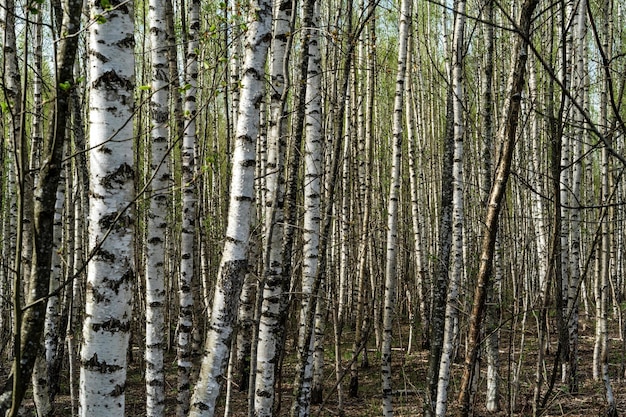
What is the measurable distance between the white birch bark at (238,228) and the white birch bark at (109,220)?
676 mm

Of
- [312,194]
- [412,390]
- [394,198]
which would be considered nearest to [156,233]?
[312,194]

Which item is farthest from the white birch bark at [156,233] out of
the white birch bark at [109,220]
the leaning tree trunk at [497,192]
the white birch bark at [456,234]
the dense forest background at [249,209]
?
the leaning tree trunk at [497,192]

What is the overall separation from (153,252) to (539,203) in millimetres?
6921

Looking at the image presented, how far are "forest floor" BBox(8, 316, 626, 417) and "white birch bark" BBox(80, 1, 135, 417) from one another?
163 inches

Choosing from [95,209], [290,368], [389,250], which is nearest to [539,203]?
[389,250]

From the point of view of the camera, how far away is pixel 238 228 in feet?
9.74

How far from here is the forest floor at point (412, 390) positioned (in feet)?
22.9

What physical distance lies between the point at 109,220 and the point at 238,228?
85 cm

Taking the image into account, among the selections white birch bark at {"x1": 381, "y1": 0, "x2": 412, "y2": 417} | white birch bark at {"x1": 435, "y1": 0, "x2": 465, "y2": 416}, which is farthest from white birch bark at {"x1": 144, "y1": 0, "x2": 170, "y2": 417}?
white birch bark at {"x1": 381, "y1": 0, "x2": 412, "y2": 417}

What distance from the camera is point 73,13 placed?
5.96 ft

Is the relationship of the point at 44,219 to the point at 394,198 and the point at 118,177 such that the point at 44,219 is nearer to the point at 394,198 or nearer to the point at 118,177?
the point at 118,177

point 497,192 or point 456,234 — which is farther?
point 456,234

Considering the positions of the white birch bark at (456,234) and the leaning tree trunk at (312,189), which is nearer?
the leaning tree trunk at (312,189)

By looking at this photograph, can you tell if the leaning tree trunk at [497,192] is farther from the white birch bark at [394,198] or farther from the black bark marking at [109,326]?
the white birch bark at [394,198]
